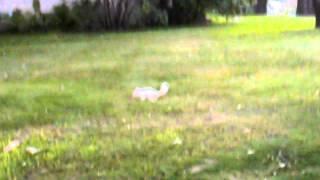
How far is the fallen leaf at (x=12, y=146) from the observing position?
3.05m

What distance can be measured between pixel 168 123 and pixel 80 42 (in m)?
4.98

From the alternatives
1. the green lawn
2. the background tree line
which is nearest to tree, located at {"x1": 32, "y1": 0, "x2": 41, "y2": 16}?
the background tree line

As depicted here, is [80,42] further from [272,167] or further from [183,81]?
[272,167]

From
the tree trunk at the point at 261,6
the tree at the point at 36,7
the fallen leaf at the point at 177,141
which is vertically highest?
the fallen leaf at the point at 177,141

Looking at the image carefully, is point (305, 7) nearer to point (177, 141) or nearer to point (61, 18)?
point (61, 18)

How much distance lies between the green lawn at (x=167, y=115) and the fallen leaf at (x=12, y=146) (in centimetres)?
3

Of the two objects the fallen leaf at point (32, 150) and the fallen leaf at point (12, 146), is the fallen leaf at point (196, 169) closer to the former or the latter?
the fallen leaf at point (32, 150)

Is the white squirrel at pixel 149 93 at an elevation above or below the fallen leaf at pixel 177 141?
below

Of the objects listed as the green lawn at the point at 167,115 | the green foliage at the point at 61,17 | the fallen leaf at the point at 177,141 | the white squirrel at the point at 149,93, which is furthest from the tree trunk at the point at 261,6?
the fallen leaf at the point at 177,141

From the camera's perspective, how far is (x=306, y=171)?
106 inches

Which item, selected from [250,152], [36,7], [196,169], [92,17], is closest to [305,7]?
[92,17]

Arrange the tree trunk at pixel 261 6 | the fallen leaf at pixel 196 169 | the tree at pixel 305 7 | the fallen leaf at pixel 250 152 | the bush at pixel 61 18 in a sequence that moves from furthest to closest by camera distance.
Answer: the tree trunk at pixel 261 6, the tree at pixel 305 7, the bush at pixel 61 18, the fallen leaf at pixel 250 152, the fallen leaf at pixel 196 169

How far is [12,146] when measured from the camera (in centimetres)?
310

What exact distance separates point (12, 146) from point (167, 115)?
3.15 feet
